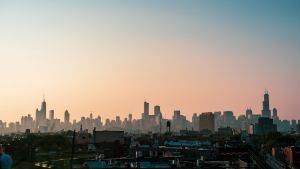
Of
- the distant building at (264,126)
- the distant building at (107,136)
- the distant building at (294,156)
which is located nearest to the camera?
the distant building at (294,156)

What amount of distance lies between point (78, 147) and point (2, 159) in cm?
7994

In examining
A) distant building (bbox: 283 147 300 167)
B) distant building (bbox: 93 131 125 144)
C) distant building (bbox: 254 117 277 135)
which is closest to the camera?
distant building (bbox: 283 147 300 167)

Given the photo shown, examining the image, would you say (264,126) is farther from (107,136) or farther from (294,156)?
(294,156)

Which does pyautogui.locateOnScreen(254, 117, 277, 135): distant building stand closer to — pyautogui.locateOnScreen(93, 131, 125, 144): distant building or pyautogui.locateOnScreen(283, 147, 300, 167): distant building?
pyautogui.locateOnScreen(93, 131, 125, 144): distant building

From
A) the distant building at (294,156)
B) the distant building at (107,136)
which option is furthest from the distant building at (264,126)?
the distant building at (294,156)

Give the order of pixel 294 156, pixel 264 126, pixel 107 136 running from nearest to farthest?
1. pixel 294 156
2. pixel 107 136
3. pixel 264 126

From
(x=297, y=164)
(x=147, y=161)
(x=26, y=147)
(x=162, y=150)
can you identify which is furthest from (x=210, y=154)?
(x=26, y=147)

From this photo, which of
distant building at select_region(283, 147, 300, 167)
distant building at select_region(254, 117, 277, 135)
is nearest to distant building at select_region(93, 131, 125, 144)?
distant building at select_region(283, 147, 300, 167)

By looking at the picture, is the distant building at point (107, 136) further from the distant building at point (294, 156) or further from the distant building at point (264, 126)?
the distant building at point (264, 126)

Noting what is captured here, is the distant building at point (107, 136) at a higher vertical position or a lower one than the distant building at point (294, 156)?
higher

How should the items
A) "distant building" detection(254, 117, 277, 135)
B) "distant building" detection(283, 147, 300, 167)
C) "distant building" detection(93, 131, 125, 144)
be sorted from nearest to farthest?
1. "distant building" detection(283, 147, 300, 167)
2. "distant building" detection(93, 131, 125, 144)
3. "distant building" detection(254, 117, 277, 135)

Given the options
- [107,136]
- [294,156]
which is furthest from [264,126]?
[294,156]

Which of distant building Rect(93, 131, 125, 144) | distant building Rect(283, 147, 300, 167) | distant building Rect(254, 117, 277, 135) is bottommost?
distant building Rect(283, 147, 300, 167)

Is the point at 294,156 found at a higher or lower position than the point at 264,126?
lower
